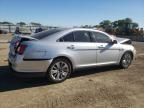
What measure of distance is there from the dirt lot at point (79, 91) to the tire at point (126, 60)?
71 cm

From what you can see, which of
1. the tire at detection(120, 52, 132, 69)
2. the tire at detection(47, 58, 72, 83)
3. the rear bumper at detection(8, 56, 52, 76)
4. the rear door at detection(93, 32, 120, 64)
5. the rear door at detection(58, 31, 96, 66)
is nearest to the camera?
the rear bumper at detection(8, 56, 52, 76)

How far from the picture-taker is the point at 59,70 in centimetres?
717

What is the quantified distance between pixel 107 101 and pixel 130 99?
580 millimetres

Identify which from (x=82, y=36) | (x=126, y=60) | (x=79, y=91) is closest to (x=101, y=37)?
(x=82, y=36)

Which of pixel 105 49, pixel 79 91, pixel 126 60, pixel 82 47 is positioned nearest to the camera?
pixel 79 91

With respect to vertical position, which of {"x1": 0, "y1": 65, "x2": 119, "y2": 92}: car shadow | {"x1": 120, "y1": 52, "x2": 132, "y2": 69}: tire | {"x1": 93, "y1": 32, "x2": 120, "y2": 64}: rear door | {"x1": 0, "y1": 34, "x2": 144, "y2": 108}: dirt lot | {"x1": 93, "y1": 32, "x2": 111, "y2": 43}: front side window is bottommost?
{"x1": 0, "y1": 34, "x2": 144, "y2": 108}: dirt lot

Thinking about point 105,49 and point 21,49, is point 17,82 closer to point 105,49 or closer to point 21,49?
point 21,49

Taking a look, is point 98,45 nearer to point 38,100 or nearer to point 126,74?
point 126,74

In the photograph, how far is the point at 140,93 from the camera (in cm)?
628

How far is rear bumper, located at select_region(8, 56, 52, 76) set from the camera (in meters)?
6.57

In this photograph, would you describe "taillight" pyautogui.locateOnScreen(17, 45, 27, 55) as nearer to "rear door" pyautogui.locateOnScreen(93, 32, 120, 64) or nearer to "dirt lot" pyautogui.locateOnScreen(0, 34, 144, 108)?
"dirt lot" pyautogui.locateOnScreen(0, 34, 144, 108)

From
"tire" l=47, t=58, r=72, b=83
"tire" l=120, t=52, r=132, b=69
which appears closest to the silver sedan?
"tire" l=47, t=58, r=72, b=83

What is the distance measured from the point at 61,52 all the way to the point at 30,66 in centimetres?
100

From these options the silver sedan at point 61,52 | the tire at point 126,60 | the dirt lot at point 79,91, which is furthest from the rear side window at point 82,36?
the tire at point 126,60
